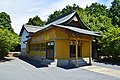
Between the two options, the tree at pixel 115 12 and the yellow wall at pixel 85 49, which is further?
the tree at pixel 115 12

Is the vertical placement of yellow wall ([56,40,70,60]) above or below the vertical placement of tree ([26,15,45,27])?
below

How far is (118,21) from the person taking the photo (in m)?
42.5

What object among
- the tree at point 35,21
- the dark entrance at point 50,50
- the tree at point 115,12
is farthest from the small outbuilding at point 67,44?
the tree at point 35,21

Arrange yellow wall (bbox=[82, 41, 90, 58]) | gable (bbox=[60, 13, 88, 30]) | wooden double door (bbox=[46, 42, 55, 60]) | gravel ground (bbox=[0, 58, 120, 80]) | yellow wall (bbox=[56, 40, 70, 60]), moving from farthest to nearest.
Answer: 1. gable (bbox=[60, 13, 88, 30])
2. yellow wall (bbox=[82, 41, 90, 58])
3. wooden double door (bbox=[46, 42, 55, 60])
4. yellow wall (bbox=[56, 40, 70, 60])
5. gravel ground (bbox=[0, 58, 120, 80])

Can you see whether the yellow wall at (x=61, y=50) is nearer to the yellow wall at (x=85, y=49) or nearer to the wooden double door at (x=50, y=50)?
the wooden double door at (x=50, y=50)

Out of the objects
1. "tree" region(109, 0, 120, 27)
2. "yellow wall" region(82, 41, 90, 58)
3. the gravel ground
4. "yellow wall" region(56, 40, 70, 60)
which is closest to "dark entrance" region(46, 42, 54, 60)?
"yellow wall" region(56, 40, 70, 60)

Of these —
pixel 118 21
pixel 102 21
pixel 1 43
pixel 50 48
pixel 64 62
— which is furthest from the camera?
pixel 118 21

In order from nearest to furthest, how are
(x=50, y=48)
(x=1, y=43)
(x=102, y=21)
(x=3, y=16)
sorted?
(x=50, y=48) < (x=1, y=43) < (x=102, y=21) < (x=3, y=16)

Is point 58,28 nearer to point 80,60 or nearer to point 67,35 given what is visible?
point 67,35

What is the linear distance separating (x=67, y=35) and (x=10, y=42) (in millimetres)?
9179

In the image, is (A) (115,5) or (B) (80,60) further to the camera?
(A) (115,5)

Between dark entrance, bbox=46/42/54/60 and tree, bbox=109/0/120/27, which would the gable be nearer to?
dark entrance, bbox=46/42/54/60

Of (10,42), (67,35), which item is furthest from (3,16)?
(67,35)

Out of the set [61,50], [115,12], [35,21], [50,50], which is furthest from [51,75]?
[35,21]
